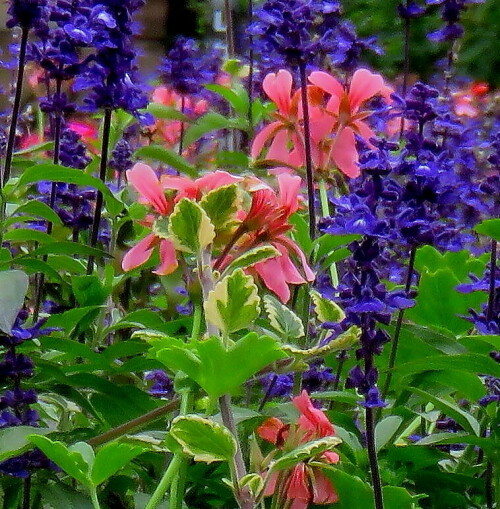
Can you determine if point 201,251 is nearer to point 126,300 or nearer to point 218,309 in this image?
point 218,309

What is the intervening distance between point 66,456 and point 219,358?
0.14m

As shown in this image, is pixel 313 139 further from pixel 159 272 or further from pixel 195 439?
pixel 195 439

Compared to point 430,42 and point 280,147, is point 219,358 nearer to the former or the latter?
point 280,147

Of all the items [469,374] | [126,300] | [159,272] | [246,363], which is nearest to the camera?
[246,363]

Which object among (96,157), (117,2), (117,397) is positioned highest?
(117,2)

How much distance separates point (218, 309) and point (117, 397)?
1.09 ft

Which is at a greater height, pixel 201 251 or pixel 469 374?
pixel 201 251

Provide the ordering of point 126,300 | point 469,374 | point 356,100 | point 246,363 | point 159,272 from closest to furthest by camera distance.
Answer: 1. point 246,363
2. point 159,272
3. point 469,374
4. point 356,100
5. point 126,300

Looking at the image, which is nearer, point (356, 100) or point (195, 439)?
point (195, 439)

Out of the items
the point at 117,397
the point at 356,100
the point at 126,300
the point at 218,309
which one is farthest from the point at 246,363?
the point at 126,300

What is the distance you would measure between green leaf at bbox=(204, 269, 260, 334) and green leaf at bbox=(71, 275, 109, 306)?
1.38ft

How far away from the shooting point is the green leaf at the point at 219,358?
0.68 m

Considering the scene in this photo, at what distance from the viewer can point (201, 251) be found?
761 millimetres

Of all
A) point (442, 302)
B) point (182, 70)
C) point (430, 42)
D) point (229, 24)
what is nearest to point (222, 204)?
point (442, 302)
